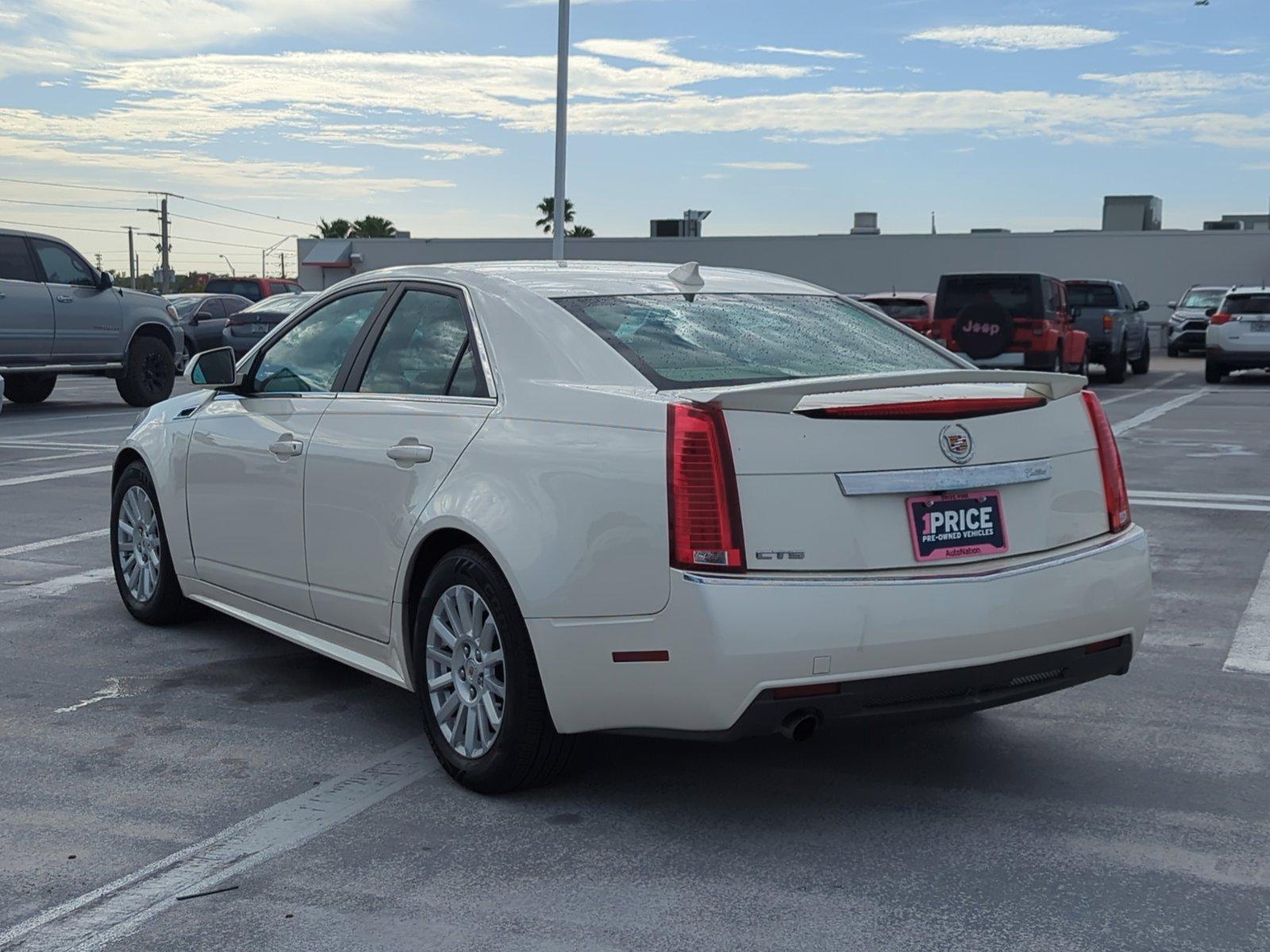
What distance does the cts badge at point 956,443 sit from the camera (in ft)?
13.6

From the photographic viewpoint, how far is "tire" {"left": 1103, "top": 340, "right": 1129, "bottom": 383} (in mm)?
26281

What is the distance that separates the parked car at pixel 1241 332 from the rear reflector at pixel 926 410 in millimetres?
23550

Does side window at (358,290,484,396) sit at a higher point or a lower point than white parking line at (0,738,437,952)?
higher

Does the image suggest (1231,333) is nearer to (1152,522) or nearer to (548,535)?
(1152,522)

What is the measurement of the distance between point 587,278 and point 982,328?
55.6 feet

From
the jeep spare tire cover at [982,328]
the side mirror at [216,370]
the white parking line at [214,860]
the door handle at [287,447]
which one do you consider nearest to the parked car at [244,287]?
the jeep spare tire cover at [982,328]

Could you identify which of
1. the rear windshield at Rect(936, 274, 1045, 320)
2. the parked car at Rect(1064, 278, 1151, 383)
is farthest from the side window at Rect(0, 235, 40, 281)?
the parked car at Rect(1064, 278, 1151, 383)

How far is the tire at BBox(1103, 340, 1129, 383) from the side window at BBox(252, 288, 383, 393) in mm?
22329

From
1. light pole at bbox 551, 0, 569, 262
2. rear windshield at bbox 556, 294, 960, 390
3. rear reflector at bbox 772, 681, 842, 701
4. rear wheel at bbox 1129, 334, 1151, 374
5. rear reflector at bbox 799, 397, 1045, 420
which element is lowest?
rear wheel at bbox 1129, 334, 1151, 374

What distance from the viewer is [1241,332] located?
1027 inches

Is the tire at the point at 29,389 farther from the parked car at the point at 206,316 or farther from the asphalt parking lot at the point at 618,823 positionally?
the asphalt parking lot at the point at 618,823

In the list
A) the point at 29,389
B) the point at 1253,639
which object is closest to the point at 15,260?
the point at 29,389

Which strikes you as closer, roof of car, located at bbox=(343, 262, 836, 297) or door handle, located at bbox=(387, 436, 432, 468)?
door handle, located at bbox=(387, 436, 432, 468)

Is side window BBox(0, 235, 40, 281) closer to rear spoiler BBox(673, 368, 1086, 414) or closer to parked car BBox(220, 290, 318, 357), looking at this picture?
parked car BBox(220, 290, 318, 357)
